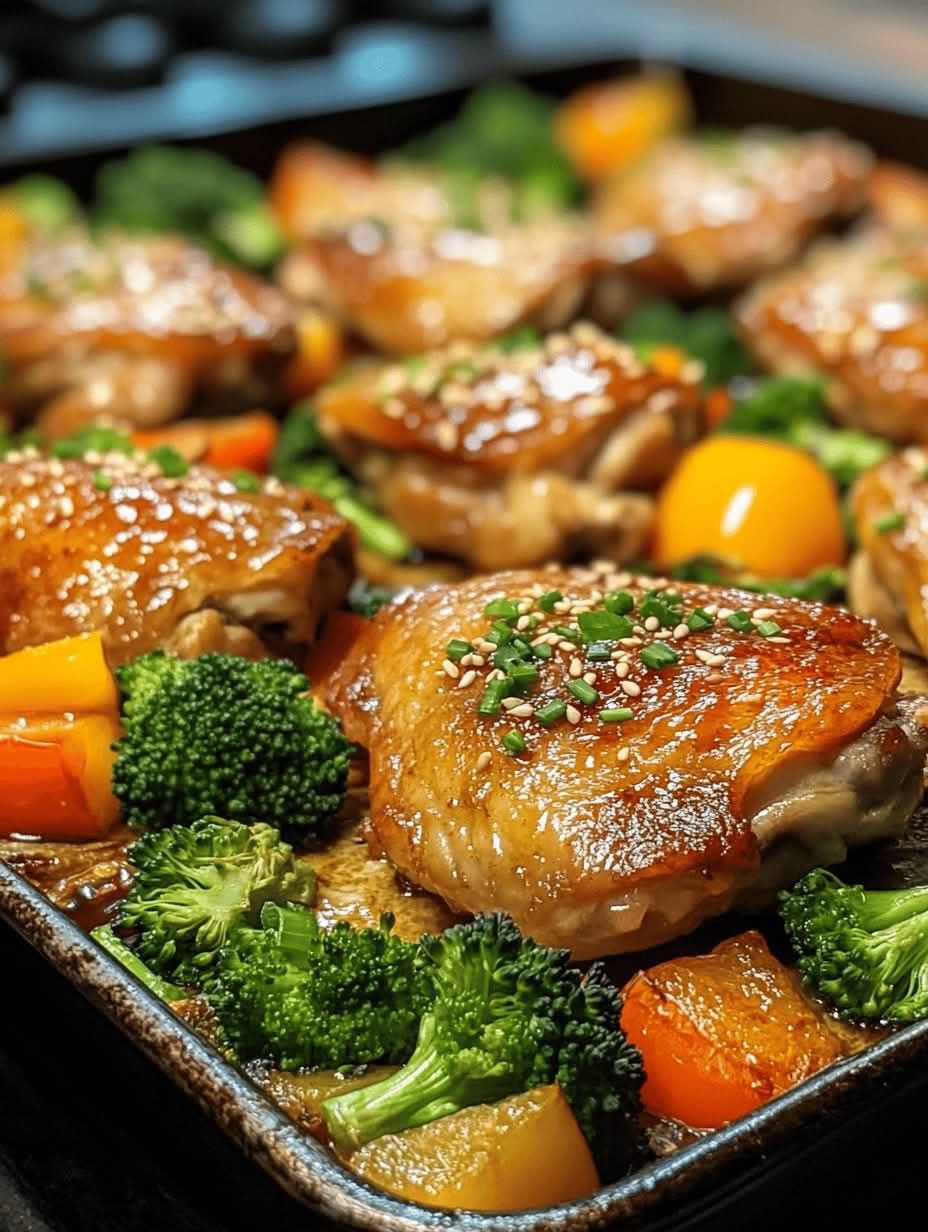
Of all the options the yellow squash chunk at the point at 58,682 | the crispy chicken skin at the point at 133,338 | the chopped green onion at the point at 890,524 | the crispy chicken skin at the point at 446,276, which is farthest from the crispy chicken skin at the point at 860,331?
the yellow squash chunk at the point at 58,682

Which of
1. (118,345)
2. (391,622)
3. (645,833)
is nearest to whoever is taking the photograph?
(645,833)

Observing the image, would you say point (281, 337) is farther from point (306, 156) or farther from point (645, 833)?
point (645, 833)

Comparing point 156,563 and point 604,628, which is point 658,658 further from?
point 156,563

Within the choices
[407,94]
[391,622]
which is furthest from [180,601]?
[407,94]

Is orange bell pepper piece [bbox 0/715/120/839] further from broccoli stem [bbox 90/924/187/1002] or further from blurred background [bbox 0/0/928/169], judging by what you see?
blurred background [bbox 0/0/928/169]

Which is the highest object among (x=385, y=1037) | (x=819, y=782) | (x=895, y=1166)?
(x=819, y=782)
